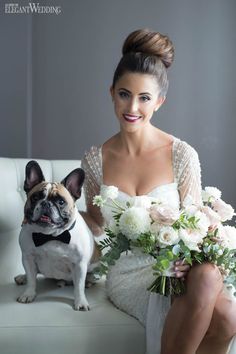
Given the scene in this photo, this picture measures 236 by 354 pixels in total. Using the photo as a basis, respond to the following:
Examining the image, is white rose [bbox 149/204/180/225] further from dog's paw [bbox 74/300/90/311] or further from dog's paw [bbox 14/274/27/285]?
dog's paw [bbox 14/274/27/285]

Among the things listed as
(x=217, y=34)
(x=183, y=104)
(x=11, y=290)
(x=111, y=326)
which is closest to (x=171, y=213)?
(x=111, y=326)

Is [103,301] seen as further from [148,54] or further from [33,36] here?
[33,36]

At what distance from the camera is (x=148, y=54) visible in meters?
1.69

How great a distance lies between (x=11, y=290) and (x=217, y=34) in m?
1.70

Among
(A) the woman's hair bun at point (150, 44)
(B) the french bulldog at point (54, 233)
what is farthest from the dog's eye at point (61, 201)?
(A) the woman's hair bun at point (150, 44)

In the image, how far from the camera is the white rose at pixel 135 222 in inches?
49.9

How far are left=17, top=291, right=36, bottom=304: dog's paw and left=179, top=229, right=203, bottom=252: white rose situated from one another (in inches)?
25.4

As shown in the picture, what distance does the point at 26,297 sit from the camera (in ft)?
5.17

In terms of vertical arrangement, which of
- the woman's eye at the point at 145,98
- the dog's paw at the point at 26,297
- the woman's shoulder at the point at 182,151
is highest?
the woman's eye at the point at 145,98

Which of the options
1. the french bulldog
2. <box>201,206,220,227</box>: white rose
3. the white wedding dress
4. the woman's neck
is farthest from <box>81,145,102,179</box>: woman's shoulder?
<box>201,206,220,227</box>: white rose

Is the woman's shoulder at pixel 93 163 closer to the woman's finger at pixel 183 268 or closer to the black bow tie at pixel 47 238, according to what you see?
the black bow tie at pixel 47 238

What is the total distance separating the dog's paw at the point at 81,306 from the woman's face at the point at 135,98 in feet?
2.17

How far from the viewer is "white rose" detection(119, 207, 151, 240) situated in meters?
1.27

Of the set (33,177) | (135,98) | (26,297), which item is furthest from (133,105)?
(26,297)
